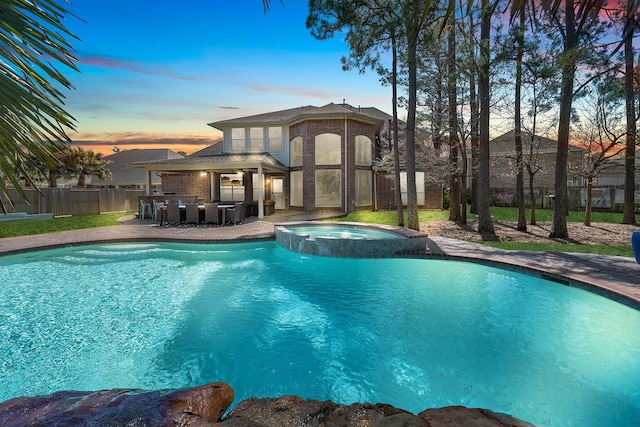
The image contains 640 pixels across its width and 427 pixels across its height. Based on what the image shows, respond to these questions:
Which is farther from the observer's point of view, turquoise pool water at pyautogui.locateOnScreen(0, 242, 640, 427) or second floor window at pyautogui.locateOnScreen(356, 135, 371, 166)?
second floor window at pyautogui.locateOnScreen(356, 135, 371, 166)

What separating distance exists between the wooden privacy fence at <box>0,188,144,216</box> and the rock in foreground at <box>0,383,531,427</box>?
18.3 m

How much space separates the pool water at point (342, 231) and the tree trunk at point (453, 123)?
5.53 meters

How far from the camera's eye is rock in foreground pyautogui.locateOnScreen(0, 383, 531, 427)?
83.0 inches

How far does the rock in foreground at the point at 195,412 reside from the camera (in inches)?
83.0

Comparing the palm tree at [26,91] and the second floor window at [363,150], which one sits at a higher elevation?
the second floor window at [363,150]

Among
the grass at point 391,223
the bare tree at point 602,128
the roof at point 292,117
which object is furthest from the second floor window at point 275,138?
the bare tree at point 602,128

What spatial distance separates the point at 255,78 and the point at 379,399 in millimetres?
15865

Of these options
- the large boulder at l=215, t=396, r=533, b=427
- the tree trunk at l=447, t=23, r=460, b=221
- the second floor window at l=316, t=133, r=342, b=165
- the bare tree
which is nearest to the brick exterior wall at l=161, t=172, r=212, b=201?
the second floor window at l=316, t=133, r=342, b=165

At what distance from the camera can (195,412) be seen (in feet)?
7.47

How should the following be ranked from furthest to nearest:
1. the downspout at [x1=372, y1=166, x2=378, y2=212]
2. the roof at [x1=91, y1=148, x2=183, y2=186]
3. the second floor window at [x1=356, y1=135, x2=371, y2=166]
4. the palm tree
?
1. the roof at [x1=91, y1=148, x2=183, y2=186]
2. the downspout at [x1=372, y1=166, x2=378, y2=212]
3. the second floor window at [x1=356, y1=135, x2=371, y2=166]
4. the palm tree

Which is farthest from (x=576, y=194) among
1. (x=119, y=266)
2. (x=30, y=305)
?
(x=30, y=305)

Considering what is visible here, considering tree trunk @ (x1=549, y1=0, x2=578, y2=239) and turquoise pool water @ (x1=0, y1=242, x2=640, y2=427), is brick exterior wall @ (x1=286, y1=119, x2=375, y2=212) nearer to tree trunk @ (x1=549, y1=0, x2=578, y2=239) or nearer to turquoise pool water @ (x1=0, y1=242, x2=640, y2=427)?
tree trunk @ (x1=549, y1=0, x2=578, y2=239)

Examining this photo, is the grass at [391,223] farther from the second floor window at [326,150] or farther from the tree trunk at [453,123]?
the second floor window at [326,150]

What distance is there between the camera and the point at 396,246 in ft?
31.4
